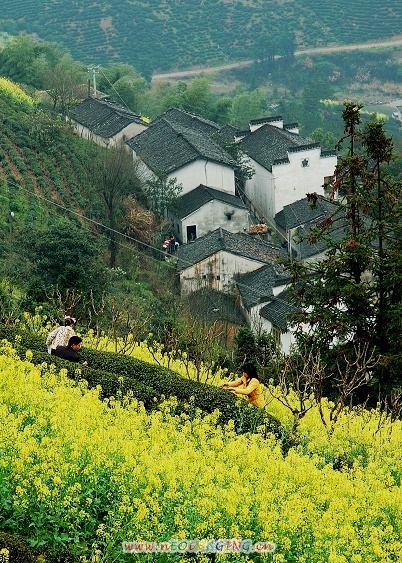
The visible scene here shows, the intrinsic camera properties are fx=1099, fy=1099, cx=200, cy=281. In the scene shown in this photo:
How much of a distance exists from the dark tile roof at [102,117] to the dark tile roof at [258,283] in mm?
15651

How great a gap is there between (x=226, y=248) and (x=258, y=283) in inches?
77.3

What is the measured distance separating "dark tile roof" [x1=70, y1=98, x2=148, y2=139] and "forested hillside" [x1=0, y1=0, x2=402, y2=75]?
4283 centimetres

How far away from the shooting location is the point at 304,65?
100 meters

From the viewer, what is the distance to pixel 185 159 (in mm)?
44281

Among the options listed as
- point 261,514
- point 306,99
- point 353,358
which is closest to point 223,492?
point 261,514

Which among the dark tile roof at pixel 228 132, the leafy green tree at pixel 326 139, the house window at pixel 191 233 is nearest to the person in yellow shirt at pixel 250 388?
the house window at pixel 191 233

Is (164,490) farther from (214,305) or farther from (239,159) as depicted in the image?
(239,159)

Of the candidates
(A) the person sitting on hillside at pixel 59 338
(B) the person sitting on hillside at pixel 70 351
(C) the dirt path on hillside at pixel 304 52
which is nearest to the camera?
(B) the person sitting on hillside at pixel 70 351

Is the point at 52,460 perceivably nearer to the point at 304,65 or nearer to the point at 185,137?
the point at 185,137

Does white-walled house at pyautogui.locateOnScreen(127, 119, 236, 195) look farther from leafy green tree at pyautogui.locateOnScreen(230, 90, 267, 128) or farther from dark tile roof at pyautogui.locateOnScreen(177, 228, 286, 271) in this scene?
leafy green tree at pyautogui.locateOnScreen(230, 90, 267, 128)

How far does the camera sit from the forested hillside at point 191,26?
9938cm

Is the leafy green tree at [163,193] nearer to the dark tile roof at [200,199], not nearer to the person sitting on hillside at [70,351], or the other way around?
the dark tile roof at [200,199]

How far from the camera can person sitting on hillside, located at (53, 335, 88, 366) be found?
15320mm

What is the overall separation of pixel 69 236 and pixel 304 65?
75862 millimetres
